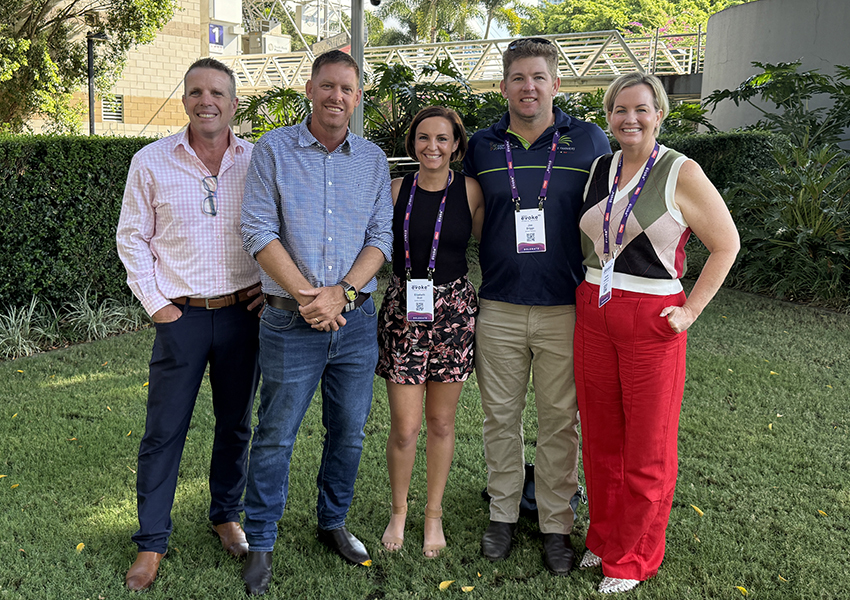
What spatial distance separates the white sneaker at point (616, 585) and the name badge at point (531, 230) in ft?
4.71

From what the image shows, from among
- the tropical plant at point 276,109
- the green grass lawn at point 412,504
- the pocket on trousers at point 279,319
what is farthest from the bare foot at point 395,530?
the tropical plant at point 276,109

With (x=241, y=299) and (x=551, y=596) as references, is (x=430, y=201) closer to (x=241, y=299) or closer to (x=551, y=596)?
(x=241, y=299)

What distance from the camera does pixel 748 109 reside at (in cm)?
1328

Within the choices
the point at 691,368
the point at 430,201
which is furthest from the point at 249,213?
the point at 691,368

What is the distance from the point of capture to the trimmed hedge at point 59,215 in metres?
5.97

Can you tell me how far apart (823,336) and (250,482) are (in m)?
6.12

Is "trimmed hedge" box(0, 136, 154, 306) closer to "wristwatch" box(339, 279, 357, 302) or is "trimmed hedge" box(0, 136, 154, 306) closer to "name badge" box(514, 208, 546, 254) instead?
"wristwatch" box(339, 279, 357, 302)

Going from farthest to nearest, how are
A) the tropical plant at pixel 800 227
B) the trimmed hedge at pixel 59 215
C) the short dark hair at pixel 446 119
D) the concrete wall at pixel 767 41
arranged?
the concrete wall at pixel 767 41, the tropical plant at pixel 800 227, the trimmed hedge at pixel 59 215, the short dark hair at pixel 446 119

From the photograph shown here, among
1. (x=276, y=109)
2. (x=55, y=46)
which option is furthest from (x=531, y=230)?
(x=55, y=46)

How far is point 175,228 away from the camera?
278cm

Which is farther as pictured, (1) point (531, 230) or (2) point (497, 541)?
(2) point (497, 541)

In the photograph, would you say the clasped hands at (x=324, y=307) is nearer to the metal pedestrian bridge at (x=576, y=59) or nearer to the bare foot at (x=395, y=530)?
the bare foot at (x=395, y=530)

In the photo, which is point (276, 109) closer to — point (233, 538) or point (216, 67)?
point (216, 67)

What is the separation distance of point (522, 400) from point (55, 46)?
53.0 feet
